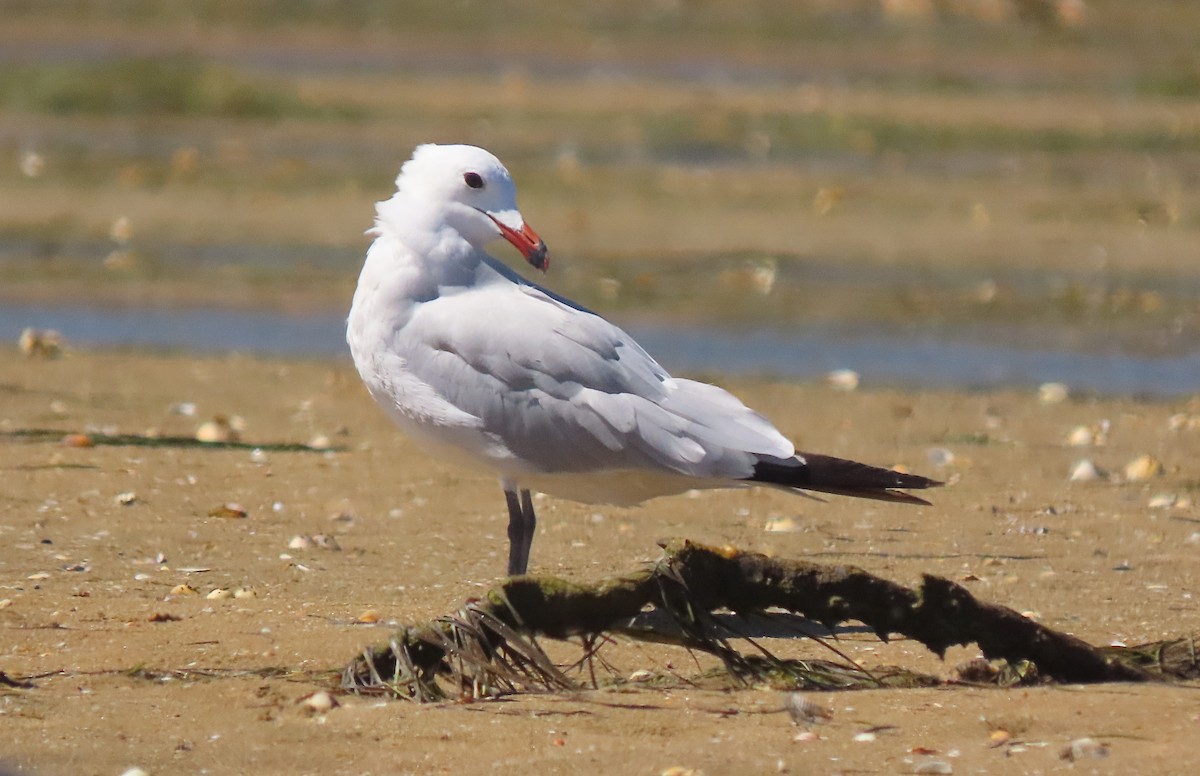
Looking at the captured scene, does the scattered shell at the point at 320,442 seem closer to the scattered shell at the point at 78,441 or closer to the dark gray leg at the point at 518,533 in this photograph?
the scattered shell at the point at 78,441

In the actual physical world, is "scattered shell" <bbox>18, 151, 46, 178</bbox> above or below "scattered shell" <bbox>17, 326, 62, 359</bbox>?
above

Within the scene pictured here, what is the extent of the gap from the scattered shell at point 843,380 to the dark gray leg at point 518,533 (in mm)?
A: 4288

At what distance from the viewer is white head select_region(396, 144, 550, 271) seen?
5.49 m

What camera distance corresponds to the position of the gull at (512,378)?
5.23 m

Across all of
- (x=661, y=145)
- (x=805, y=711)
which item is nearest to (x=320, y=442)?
(x=805, y=711)

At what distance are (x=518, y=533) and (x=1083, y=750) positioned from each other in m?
1.77

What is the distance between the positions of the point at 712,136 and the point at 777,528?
39.6 ft

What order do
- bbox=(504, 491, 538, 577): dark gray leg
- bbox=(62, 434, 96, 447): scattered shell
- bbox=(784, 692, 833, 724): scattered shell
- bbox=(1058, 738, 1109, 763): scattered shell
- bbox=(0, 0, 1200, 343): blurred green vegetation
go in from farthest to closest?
1. bbox=(0, 0, 1200, 343): blurred green vegetation
2. bbox=(62, 434, 96, 447): scattered shell
3. bbox=(504, 491, 538, 577): dark gray leg
4. bbox=(784, 692, 833, 724): scattered shell
5. bbox=(1058, 738, 1109, 763): scattered shell

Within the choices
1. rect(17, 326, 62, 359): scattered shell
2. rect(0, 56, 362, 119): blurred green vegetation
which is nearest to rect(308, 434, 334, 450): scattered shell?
rect(17, 326, 62, 359): scattered shell

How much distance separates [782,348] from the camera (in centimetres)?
1093

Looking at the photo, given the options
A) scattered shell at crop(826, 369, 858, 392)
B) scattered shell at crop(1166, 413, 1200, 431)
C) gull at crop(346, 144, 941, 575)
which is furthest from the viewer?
scattered shell at crop(826, 369, 858, 392)

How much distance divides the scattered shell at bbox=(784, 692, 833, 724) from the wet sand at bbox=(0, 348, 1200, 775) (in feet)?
0.16

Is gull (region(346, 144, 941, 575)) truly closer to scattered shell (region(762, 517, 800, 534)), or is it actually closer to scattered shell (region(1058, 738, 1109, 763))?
scattered shell (region(1058, 738, 1109, 763))

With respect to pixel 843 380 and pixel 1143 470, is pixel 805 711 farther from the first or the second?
pixel 843 380
